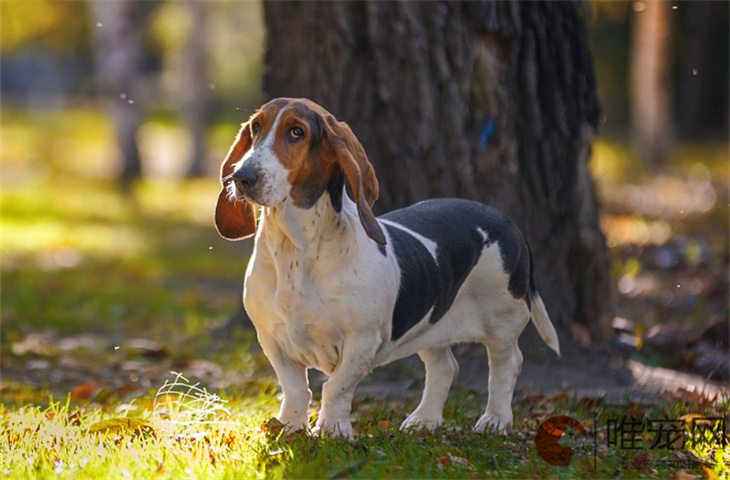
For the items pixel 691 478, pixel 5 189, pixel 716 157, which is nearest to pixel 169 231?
pixel 5 189

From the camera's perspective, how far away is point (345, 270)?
138 inches

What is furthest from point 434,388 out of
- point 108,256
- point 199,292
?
point 108,256

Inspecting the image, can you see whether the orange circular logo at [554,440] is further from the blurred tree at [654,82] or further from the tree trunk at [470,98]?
the blurred tree at [654,82]

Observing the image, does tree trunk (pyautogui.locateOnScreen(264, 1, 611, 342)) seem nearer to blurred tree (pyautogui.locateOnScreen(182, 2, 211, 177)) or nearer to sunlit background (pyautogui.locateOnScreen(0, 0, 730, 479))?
sunlit background (pyautogui.locateOnScreen(0, 0, 730, 479))

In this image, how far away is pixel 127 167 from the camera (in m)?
16.0

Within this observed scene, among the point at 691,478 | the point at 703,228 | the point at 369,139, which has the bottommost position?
the point at 703,228

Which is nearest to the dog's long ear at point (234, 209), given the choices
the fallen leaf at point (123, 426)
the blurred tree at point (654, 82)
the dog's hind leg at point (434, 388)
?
the fallen leaf at point (123, 426)

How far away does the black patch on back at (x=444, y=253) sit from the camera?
3.73 m

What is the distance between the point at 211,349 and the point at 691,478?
11.4ft

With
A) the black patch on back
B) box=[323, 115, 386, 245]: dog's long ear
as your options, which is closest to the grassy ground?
the black patch on back

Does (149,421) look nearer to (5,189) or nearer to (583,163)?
(583,163)

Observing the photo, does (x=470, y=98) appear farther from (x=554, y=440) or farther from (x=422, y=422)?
(x=554, y=440)

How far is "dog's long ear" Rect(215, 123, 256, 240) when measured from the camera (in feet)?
11.7

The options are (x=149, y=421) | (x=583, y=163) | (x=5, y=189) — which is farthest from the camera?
(x=5, y=189)
